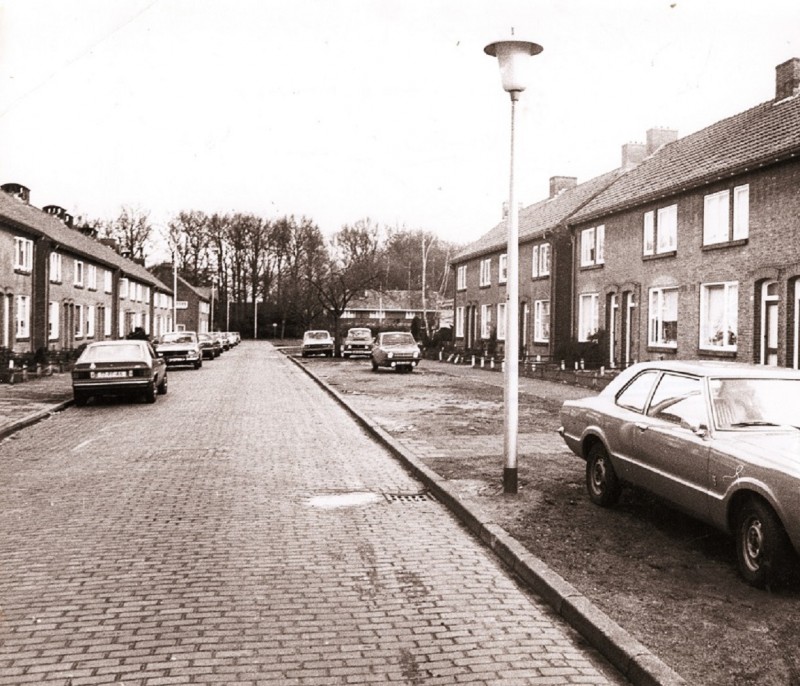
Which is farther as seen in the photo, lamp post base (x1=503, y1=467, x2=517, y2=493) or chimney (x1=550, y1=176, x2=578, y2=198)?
chimney (x1=550, y1=176, x2=578, y2=198)

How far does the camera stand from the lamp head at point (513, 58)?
8.09m

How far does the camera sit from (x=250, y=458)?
11.1 m

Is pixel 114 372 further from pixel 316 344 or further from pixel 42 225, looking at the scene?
pixel 316 344

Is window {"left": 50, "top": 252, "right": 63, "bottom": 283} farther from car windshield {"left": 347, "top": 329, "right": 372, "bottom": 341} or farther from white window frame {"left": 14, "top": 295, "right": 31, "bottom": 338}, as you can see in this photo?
car windshield {"left": 347, "top": 329, "right": 372, "bottom": 341}

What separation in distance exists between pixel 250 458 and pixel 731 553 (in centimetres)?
658

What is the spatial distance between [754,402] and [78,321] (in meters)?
39.6

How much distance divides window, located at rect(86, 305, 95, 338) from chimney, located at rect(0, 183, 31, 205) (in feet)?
20.4

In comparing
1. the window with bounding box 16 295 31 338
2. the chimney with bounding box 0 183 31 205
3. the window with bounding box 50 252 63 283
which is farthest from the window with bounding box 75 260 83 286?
the window with bounding box 16 295 31 338

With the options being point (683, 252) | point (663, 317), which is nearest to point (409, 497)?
point (683, 252)

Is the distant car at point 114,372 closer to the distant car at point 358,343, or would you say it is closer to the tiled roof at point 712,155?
the tiled roof at point 712,155

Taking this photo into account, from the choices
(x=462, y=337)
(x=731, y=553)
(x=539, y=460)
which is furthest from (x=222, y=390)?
(x=462, y=337)

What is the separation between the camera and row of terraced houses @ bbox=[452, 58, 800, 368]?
62.2 feet

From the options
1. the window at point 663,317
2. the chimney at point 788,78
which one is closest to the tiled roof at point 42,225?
the window at point 663,317

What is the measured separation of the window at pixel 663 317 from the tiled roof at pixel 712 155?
2.90 m
